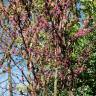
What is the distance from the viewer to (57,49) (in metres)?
7.08

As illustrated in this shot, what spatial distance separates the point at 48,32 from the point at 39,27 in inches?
19.4

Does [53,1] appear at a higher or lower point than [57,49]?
higher

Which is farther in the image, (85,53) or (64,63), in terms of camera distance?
(85,53)

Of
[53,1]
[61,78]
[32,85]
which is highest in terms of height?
[53,1]

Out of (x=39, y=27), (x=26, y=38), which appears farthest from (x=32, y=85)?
(x=39, y=27)

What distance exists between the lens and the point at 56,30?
23.0ft

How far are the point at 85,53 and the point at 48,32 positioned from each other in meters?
1.12

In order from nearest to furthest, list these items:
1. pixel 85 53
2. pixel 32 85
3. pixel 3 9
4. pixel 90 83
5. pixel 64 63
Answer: pixel 32 85 → pixel 3 9 → pixel 64 63 → pixel 85 53 → pixel 90 83

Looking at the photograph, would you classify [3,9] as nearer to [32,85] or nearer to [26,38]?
[26,38]

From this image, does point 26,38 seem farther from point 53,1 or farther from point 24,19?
point 53,1

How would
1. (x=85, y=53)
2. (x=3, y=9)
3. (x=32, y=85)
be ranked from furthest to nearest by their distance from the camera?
(x=85, y=53) < (x=3, y=9) < (x=32, y=85)

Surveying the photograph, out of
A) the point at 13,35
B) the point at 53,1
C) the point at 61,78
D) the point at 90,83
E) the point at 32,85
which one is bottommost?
the point at 32,85

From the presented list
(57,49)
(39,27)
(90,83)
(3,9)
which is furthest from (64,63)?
(90,83)

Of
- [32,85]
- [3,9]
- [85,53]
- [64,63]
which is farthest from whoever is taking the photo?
[85,53]
